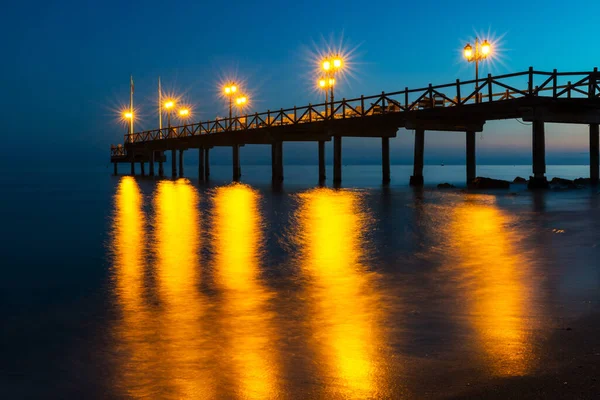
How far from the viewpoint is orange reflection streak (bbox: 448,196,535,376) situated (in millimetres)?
5520

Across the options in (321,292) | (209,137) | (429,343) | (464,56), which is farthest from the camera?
(209,137)

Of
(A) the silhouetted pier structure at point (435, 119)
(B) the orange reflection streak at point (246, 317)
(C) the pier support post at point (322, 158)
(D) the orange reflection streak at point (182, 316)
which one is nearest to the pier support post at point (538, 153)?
(A) the silhouetted pier structure at point (435, 119)

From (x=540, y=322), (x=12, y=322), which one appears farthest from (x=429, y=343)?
(x=12, y=322)

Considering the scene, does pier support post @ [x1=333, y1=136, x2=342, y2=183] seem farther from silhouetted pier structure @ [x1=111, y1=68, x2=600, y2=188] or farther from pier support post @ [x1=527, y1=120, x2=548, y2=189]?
pier support post @ [x1=527, y1=120, x2=548, y2=189]

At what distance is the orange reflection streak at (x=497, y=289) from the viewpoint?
5.52 m

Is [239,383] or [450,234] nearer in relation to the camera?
[239,383]

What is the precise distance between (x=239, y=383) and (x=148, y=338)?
1.83 meters

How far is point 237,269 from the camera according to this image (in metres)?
10.8

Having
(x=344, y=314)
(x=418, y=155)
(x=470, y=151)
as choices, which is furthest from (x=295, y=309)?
(x=470, y=151)

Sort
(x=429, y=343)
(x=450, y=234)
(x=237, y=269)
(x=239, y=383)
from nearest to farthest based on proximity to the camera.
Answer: (x=239, y=383), (x=429, y=343), (x=237, y=269), (x=450, y=234)

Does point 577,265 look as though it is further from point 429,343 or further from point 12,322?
point 12,322

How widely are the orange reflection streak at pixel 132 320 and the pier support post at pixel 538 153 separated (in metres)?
19.8

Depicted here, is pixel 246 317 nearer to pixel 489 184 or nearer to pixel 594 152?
pixel 489 184

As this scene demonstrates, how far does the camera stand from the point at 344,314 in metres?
7.23
